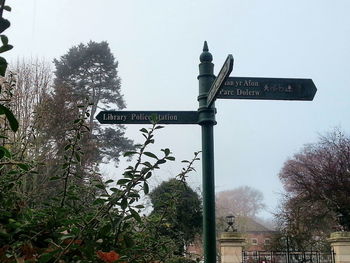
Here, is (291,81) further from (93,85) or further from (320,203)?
(93,85)

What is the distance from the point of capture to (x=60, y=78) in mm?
28234

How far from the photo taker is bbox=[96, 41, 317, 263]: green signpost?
2.45 meters

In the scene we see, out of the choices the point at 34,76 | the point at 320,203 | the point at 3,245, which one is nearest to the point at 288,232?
the point at 320,203

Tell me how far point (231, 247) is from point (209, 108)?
11458 millimetres

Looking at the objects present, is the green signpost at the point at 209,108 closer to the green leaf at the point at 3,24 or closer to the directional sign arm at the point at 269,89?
the directional sign arm at the point at 269,89

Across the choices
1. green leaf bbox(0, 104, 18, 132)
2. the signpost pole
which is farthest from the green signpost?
green leaf bbox(0, 104, 18, 132)

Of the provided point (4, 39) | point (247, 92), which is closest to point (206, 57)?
point (247, 92)

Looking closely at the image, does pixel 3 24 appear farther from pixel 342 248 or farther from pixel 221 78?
pixel 342 248

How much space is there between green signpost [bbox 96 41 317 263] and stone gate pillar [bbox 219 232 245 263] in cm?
1121

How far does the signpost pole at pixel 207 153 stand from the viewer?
7.92 ft

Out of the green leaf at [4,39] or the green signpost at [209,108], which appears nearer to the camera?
the green leaf at [4,39]

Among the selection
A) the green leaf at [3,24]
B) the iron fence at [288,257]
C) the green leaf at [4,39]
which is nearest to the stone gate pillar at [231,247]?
the iron fence at [288,257]

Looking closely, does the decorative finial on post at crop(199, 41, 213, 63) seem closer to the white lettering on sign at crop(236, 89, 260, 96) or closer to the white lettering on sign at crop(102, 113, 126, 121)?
the white lettering on sign at crop(236, 89, 260, 96)

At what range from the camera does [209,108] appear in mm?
2646
